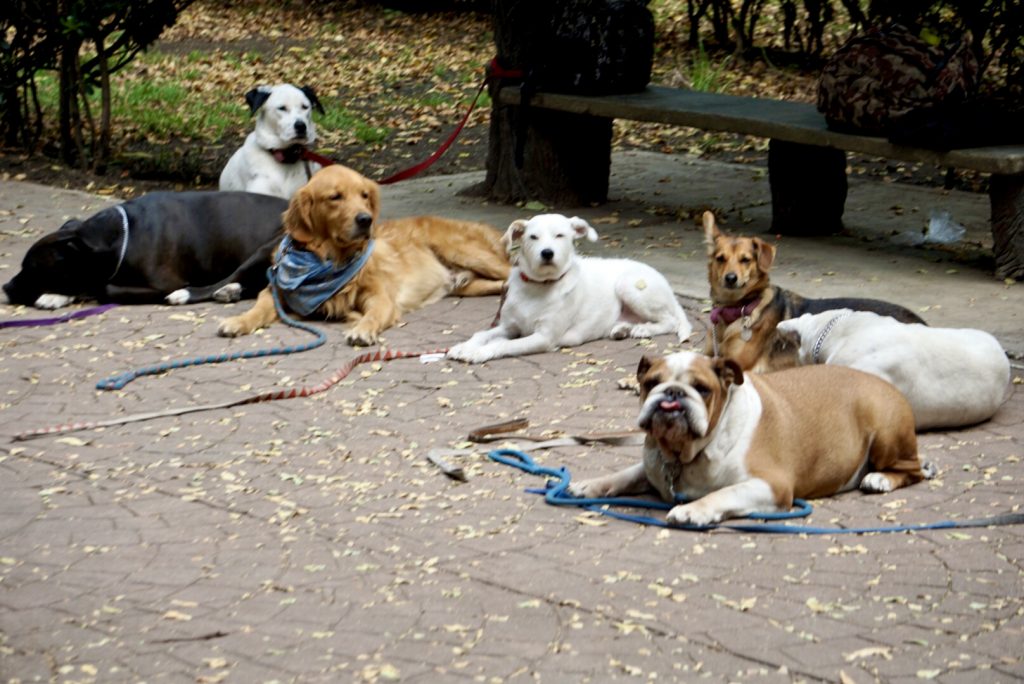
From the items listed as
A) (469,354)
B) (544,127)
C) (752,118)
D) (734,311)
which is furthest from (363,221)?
(544,127)

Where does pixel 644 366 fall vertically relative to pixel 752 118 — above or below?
below

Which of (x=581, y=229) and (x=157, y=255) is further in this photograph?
(x=157, y=255)

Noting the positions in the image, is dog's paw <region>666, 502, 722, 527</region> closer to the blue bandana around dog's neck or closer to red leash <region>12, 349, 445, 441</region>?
red leash <region>12, 349, 445, 441</region>

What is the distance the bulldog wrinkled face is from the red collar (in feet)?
3.75

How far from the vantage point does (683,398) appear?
5.41 meters

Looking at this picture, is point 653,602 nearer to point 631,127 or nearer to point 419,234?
point 419,234

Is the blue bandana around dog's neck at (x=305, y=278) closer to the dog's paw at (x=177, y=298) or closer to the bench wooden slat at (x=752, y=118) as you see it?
the dog's paw at (x=177, y=298)

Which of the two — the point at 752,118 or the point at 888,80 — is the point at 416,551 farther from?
the point at 752,118

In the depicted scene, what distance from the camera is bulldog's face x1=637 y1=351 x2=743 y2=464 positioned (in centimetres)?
539

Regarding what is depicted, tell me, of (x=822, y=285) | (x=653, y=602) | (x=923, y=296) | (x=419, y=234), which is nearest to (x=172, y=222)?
(x=419, y=234)

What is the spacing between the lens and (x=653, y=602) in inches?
193

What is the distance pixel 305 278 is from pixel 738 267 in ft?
9.88

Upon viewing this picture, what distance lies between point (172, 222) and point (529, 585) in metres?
5.39

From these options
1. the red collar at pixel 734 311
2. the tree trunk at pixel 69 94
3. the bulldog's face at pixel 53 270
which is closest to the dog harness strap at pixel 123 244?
the bulldog's face at pixel 53 270
